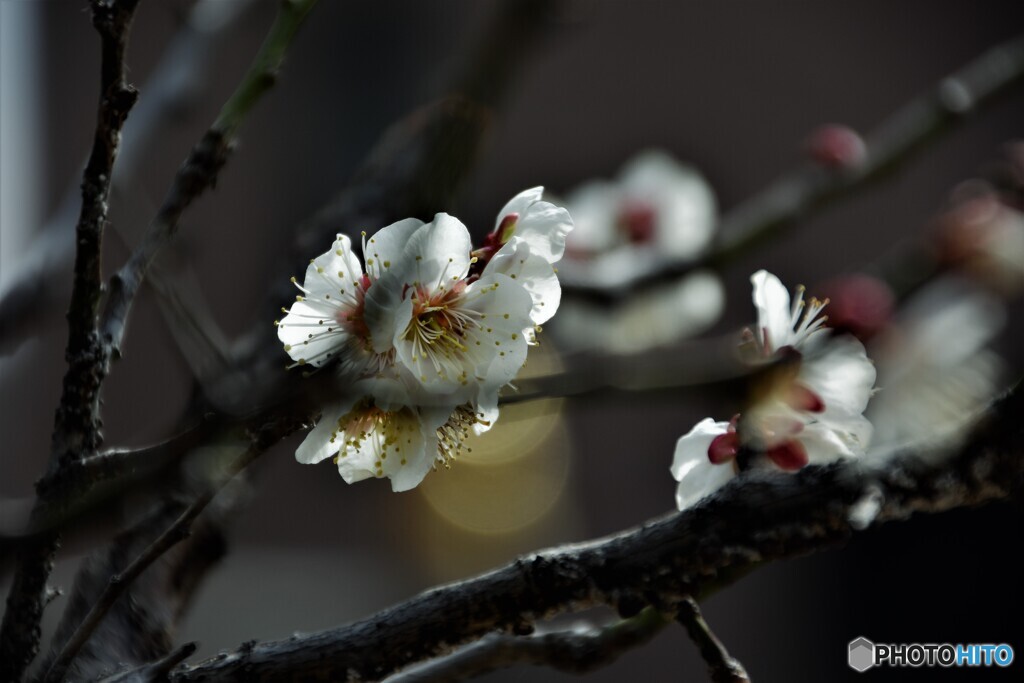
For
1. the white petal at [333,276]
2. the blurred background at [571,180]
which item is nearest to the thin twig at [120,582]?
the white petal at [333,276]

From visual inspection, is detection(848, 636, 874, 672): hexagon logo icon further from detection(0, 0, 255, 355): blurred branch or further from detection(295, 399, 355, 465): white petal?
detection(0, 0, 255, 355): blurred branch

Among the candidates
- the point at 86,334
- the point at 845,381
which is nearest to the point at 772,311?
the point at 845,381

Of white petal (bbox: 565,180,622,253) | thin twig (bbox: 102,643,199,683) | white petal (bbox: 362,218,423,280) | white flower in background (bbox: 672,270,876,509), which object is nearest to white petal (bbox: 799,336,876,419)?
white flower in background (bbox: 672,270,876,509)

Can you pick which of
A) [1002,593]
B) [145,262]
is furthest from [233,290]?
[145,262]

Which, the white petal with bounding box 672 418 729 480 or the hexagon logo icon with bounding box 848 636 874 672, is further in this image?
the hexagon logo icon with bounding box 848 636 874 672

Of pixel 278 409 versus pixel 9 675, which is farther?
pixel 9 675

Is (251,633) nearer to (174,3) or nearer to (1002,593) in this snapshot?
(1002,593)

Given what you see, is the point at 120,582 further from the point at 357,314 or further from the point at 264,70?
the point at 264,70
